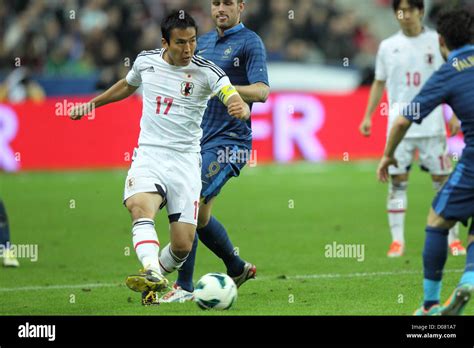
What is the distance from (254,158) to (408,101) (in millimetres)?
6384

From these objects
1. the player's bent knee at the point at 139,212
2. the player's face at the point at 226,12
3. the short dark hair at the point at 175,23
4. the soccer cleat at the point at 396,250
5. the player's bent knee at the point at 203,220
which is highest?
the player's face at the point at 226,12

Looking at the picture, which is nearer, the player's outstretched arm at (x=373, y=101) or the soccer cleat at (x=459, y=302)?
the soccer cleat at (x=459, y=302)

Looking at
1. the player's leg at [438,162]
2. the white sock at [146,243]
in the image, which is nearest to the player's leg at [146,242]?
the white sock at [146,243]

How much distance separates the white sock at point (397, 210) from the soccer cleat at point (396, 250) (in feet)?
0.17

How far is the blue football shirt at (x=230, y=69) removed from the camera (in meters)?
8.55

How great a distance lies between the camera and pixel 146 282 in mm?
7031

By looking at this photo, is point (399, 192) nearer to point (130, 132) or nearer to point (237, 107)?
point (237, 107)

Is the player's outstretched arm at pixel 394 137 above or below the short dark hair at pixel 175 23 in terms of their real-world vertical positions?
below

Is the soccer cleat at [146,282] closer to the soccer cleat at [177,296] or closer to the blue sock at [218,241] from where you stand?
the soccer cleat at [177,296]

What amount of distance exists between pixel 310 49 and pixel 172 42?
1705 centimetres

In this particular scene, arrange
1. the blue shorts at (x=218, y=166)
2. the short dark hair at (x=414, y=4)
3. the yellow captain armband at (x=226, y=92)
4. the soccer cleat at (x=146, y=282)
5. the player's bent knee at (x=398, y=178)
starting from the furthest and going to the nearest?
the player's bent knee at (x=398, y=178) → the short dark hair at (x=414, y=4) → the blue shorts at (x=218, y=166) → the yellow captain armband at (x=226, y=92) → the soccer cleat at (x=146, y=282)

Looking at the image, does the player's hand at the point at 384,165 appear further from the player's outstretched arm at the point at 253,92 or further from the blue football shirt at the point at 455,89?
the player's outstretched arm at the point at 253,92

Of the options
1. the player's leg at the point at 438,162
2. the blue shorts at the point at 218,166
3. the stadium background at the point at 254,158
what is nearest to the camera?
the blue shorts at the point at 218,166

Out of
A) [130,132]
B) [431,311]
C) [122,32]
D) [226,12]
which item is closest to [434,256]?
[431,311]
